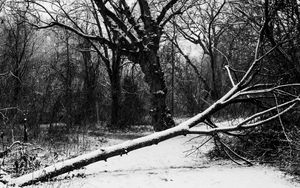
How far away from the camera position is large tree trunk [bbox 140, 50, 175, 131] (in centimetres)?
1382

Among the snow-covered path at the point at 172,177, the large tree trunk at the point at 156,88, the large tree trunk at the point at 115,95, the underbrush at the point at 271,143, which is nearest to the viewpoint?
the snow-covered path at the point at 172,177

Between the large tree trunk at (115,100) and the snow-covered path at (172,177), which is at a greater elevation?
the large tree trunk at (115,100)

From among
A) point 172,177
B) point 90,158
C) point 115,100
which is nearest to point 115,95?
point 115,100

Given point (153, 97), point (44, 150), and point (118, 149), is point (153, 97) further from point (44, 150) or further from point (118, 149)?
point (118, 149)

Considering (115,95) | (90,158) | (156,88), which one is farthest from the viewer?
(115,95)

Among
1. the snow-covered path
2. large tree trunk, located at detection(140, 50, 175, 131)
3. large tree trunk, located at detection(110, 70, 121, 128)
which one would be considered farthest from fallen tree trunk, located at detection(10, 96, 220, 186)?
large tree trunk, located at detection(110, 70, 121, 128)

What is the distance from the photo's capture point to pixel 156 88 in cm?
1396

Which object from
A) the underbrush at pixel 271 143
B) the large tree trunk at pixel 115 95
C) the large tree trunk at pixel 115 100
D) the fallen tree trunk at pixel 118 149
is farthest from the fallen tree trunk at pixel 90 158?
the large tree trunk at pixel 115 100

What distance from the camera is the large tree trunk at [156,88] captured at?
13.8 m

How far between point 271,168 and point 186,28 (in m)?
17.6

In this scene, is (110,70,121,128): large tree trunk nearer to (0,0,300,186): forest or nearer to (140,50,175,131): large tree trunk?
(0,0,300,186): forest

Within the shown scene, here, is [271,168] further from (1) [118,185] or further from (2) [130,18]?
(2) [130,18]

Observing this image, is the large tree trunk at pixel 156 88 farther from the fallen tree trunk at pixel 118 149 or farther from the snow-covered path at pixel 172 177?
the fallen tree trunk at pixel 118 149

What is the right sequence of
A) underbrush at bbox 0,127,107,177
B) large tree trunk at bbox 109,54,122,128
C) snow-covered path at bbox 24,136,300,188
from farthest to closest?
large tree trunk at bbox 109,54,122,128, underbrush at bbox 0,127,107,177, snow-covered path at bbox 24,136,300,188
